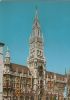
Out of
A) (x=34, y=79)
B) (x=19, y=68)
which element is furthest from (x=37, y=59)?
(x=19, y=68)

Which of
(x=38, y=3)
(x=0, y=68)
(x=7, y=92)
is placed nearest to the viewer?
(x=38, y=3)

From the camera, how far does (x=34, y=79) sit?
10.8 metres

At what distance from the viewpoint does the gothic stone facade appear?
386 inches

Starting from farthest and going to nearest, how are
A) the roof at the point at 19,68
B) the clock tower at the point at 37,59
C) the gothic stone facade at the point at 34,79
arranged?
1. the clock tower at the point at 37,59
2. the roof at the point at 19,68
3. the gothic stone facade at the point at 34,79

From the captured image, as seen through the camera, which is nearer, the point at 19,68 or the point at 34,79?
the point at 19,68

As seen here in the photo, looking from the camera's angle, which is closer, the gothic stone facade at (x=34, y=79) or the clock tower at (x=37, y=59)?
the gothic stone facade at (x=34, y=79)

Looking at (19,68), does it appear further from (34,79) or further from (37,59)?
(37,59)

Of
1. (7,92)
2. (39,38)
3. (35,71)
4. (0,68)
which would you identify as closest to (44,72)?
A: (35,71)

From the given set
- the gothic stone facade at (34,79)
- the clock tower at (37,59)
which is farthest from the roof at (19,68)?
the clock tower at (37,59)

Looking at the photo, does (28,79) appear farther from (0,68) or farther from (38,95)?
(0,68)

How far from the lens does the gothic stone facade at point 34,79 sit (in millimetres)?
9805

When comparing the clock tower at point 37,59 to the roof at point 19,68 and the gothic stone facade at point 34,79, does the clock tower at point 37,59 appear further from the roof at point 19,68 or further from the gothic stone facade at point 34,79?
the roof at point 19,68

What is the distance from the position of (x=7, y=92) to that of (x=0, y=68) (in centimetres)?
296

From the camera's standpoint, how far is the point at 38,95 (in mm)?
10000
